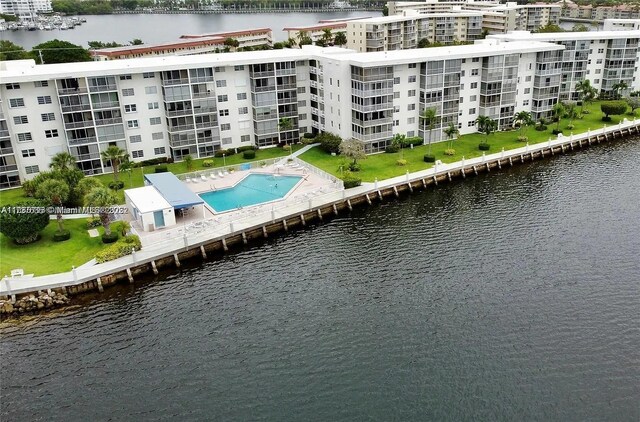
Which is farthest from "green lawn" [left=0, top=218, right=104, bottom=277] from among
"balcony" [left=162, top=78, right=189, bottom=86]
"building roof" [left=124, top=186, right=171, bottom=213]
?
"balcony" [left=162, top=78, right=189, bottom=86]

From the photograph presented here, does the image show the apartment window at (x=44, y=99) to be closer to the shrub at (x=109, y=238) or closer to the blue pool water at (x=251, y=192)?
the blue pool water at (x=251, y=192)

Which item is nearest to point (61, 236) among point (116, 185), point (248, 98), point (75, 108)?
point (116, 185)

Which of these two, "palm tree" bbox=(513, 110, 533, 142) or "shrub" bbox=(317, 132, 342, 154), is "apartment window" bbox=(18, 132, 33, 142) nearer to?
"shrub" bbox=(317, 132, 342, 154)

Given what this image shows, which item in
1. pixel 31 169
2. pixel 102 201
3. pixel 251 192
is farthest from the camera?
pixel 31 169

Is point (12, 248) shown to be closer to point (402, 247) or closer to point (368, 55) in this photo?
point (402, 247)

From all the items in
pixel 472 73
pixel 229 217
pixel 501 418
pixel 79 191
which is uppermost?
pixel 472 73

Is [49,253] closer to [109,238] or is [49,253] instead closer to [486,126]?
[109,238]

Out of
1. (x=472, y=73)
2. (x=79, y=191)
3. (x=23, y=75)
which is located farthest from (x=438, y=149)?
(x=23, y=75)
